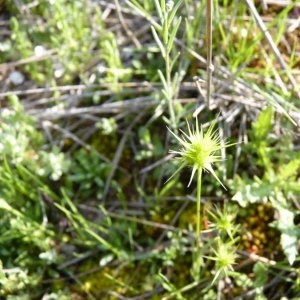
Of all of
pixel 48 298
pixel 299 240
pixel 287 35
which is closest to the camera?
pixel 299 240

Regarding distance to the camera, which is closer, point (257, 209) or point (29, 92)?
point (257, 209)

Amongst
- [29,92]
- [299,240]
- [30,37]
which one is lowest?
[299,240]

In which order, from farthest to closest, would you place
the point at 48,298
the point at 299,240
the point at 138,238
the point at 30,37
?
1. the point at 30,37
2. the point at 138,238
3. the point at 48,298
4. the point at 299,240

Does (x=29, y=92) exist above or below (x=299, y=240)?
above

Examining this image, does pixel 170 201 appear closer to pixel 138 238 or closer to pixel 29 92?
pixel 138 238

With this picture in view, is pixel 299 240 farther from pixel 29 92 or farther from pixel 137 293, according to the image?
pixel 29 92

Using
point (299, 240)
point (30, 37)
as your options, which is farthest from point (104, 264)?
point (30, 37)

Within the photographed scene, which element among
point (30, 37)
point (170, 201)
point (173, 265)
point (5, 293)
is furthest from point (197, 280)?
point (30, 37)
